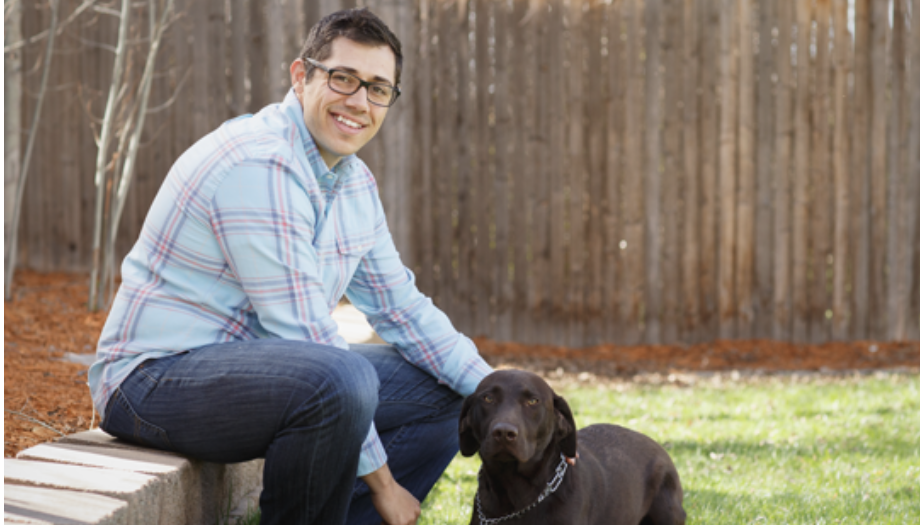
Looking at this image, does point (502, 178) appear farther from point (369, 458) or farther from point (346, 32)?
point (369, 458)

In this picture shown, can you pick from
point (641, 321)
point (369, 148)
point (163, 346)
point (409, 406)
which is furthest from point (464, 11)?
point (163, 346)

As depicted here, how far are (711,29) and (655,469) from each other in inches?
192

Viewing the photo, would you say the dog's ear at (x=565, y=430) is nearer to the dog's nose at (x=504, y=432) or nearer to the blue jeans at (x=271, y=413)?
the dog's nose at (x=504, y=432)

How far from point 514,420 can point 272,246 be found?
89 cm

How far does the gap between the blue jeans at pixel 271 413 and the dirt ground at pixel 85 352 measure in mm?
924

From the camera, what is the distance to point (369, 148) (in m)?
6.97

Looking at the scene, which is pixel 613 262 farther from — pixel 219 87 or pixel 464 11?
pixel 219 87

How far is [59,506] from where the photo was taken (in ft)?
7.23

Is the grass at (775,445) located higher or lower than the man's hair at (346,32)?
lower

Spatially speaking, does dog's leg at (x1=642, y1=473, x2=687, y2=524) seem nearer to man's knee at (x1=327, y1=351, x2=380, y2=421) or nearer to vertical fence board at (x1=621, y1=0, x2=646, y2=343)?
man's knee at (x1=327, y1=351, x2=380, y2=421)

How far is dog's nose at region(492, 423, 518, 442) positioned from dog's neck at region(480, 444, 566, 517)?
21cm

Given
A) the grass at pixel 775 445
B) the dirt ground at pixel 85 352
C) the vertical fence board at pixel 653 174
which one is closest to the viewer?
the grass at pixel 775 445

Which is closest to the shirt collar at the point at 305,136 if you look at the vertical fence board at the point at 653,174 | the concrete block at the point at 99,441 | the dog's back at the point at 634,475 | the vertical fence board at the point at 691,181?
the concrete block at the point at 99,441

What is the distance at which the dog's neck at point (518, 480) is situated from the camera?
2834mm
